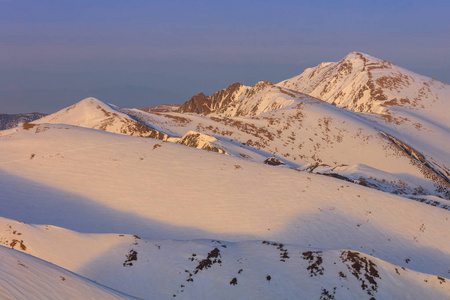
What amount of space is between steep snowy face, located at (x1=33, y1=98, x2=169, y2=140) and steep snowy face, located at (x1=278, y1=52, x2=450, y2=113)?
7323 centimetres

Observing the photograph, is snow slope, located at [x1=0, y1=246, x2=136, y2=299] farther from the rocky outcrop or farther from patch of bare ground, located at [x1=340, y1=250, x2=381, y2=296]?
the rocky outcrop

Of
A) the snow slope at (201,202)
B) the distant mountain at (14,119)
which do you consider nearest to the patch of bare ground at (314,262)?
the snow slope at (201,202)

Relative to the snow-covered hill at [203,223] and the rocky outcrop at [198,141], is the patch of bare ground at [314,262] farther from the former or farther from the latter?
the rocky outcrop at [198,141]

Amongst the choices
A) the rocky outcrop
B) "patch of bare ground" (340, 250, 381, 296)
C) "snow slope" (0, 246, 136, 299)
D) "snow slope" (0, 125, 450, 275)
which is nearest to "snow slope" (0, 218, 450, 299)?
"patch of bare ground" (340, 250, 381, 296)

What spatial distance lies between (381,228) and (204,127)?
56.1 metres

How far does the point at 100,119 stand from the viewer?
3403 inches

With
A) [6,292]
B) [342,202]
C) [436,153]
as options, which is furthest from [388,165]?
[6,292]

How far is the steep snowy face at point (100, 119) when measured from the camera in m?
75.3

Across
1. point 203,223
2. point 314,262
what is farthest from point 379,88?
point 314,262

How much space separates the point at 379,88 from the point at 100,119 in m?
Answer: 100

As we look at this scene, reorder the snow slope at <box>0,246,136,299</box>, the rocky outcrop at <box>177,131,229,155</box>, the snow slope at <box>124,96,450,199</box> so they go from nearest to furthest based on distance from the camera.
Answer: the snow slope at <box>0,246,136,299</box>, the rocky outcrop at <box>177,131,229,155</box>, the snow slope at <box>124,96,450,199</box>

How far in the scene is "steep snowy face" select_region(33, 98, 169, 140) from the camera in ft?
247

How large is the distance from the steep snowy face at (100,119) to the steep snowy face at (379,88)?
7323 cm

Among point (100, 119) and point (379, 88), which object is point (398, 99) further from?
point (100, 119)
